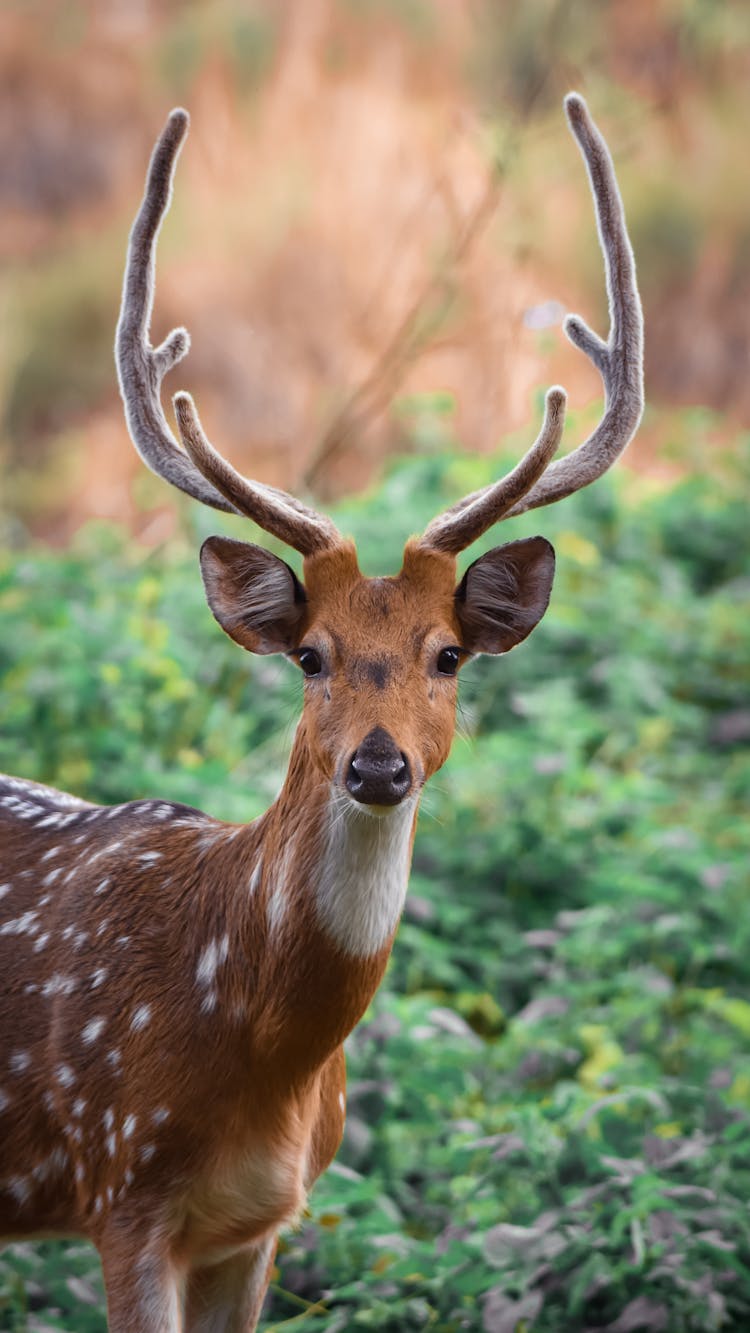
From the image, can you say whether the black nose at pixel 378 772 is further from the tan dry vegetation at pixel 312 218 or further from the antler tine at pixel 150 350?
the tan dry vegetation at pixel 312 218

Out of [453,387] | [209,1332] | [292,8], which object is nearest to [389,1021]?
[209,1332]

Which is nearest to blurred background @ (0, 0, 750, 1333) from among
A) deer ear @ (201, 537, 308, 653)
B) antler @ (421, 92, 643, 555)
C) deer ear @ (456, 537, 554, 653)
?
deer ear @ (456, 537, 554, 653)

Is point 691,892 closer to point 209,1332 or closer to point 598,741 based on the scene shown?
point 598,741

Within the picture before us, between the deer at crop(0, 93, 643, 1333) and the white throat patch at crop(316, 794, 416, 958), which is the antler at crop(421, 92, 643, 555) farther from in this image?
the white throat patch at crop(316, 794, 416, 958)

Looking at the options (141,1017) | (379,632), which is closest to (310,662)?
(379,632)

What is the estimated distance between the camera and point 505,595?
11.1 ft

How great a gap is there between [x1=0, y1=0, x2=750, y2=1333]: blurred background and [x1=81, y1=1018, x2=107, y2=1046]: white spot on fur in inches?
28.8

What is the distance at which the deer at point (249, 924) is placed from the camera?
318 cm

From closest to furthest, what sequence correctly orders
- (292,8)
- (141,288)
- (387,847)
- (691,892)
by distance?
(387,847) → (141,288) → (691,892) → (292,8)

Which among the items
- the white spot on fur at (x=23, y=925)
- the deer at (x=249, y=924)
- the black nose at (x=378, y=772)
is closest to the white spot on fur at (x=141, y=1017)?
the deer at (x=249, y=924)

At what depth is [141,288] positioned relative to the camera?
145 inches

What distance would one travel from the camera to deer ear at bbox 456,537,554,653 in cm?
334

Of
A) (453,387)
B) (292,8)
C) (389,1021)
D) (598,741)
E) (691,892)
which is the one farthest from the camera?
(292,8)

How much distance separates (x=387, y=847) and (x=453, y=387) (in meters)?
10.3
